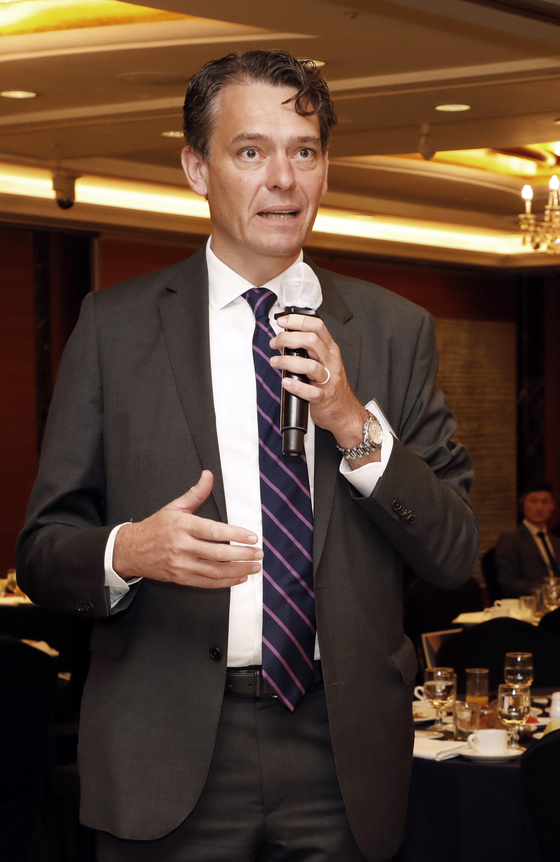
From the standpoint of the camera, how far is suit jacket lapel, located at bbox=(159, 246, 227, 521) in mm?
1655

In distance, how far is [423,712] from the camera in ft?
12.9

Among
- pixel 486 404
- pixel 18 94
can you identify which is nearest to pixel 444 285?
pixel 486 404

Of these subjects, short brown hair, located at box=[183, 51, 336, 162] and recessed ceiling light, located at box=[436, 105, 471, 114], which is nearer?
short brown hair, located at box=[183, 51, 336, 162]

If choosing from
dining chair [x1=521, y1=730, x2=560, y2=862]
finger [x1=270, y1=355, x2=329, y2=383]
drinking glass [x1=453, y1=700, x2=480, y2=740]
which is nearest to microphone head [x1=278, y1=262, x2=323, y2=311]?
finger [x1=270, y1=355, x2=329, y2=383]

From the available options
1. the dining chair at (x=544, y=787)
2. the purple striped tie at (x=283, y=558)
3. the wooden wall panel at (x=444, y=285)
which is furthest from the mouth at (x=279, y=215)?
the wooden wall panel at (x=444, y=285)

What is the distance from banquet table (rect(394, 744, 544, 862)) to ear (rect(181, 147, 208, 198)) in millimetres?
2087

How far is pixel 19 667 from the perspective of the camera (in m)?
4.16

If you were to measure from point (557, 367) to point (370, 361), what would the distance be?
10.8 metres

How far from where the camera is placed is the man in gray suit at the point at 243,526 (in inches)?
63.3

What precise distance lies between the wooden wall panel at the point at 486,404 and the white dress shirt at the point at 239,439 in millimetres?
9401

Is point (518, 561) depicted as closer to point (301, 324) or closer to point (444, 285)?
point (444, 285)

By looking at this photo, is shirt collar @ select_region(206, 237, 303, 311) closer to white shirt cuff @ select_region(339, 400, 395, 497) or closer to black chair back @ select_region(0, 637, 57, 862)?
white shirt cuff @ select_region(339, 400, 395, 497)

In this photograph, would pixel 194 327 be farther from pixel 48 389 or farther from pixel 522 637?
pixel 48 389

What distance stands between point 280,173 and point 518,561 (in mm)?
6843
